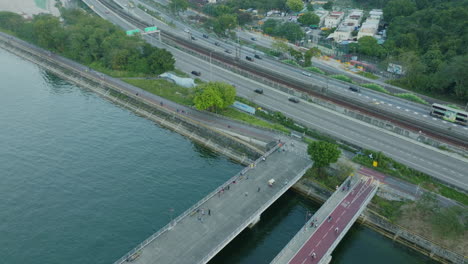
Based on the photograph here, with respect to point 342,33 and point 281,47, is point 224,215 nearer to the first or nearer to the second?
point 281,47

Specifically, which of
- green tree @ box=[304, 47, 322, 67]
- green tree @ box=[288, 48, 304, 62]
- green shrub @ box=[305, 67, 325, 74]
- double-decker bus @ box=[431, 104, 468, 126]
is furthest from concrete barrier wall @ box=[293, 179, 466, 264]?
green tree @ box=[288, 48, 304, 62]

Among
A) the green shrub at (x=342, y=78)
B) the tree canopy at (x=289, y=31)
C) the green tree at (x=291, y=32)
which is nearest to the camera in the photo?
the green shrub at (x=342, y=78)

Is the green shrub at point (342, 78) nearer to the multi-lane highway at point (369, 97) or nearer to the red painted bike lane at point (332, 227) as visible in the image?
the multi-lane highway at point (369, 97)

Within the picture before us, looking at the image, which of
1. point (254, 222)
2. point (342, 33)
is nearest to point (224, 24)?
point (342, 33)

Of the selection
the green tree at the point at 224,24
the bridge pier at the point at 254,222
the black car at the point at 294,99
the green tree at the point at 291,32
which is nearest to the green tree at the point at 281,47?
the green tree at the point at 291,32

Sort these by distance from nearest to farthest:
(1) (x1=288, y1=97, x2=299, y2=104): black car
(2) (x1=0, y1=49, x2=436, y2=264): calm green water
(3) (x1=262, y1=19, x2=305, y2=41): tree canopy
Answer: (2) (x1=0, y1=49, x2=436, y2=264): calm green water
(1) (x1=288, y1=97, x2=299, y2=104): black car
(3) (x1=262, y1=19, x2=305, y2=41): tree canopy

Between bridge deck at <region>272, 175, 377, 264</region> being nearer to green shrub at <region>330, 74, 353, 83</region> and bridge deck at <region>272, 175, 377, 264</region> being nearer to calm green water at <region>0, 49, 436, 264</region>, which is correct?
calm green water at <region>0, 49, 436, 264</region>
